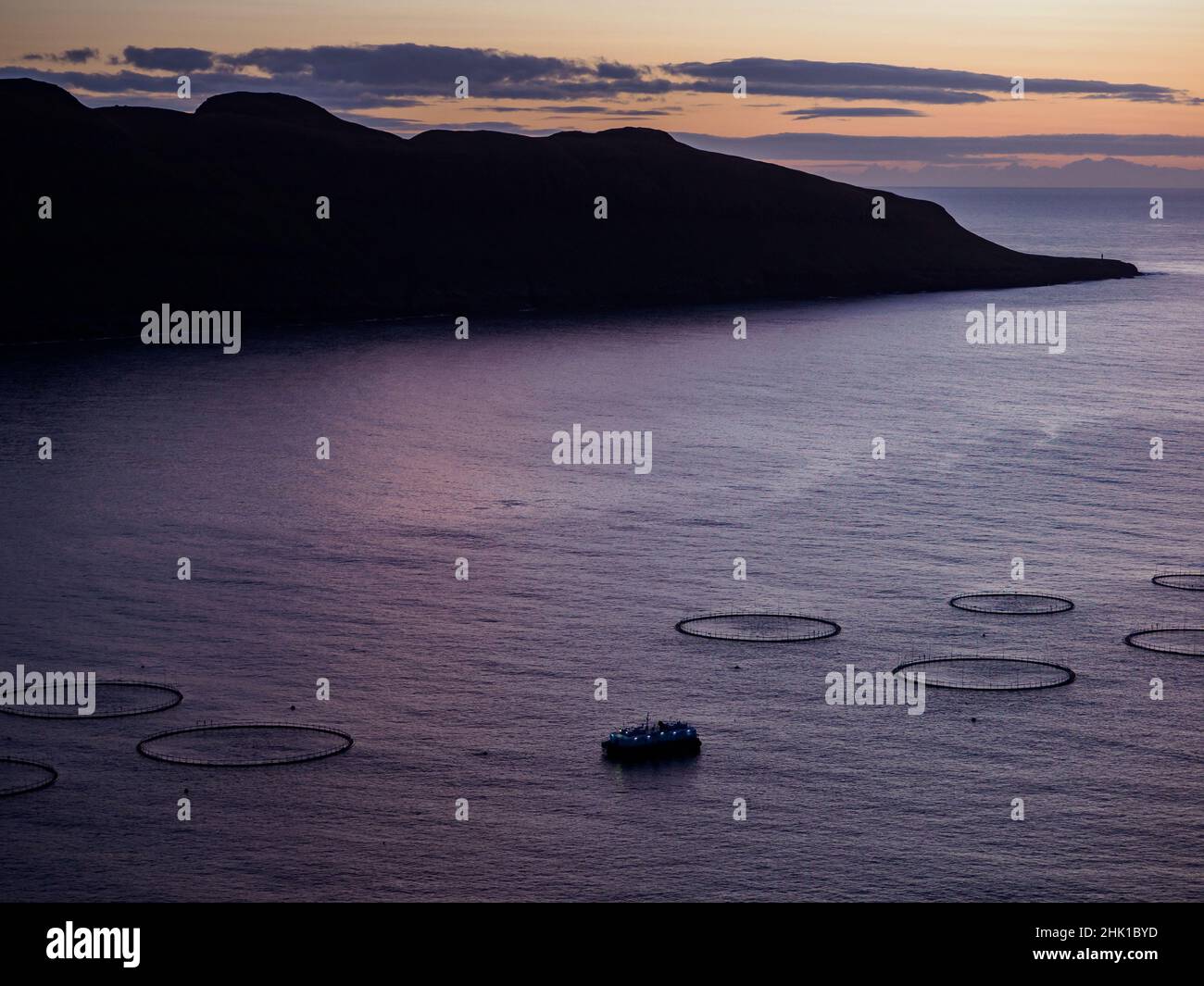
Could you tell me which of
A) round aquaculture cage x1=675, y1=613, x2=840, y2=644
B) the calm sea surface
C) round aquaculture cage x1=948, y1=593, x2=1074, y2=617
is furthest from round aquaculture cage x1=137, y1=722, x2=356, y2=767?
round aquaculture cage x1=948, y1=593, x2=1074, y2=617

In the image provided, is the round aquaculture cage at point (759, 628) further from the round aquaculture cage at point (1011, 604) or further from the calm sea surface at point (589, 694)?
the round aquaculture cage at point (1011, 604)

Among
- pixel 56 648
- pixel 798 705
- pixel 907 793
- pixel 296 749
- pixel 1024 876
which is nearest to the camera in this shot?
pixel 1024 876

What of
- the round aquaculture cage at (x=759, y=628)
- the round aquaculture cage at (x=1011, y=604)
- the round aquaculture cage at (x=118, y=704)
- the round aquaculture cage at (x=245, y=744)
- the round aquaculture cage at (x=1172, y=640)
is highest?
the round aquaculture cage at (x=1011, y=604)

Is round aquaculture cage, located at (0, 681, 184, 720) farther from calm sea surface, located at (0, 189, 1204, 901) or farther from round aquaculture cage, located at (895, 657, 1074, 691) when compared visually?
round aquaculture cage, located at (895, 657, 1074, 691)

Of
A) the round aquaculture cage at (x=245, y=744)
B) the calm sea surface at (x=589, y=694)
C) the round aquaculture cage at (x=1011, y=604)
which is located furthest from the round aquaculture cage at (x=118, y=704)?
the round aquaculture cage at (x=1011, y=604)

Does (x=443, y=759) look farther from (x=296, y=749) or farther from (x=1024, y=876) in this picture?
(x=1024, y=876)
